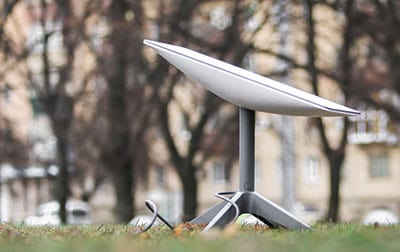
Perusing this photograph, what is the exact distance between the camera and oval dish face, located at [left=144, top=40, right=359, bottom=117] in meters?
8.87

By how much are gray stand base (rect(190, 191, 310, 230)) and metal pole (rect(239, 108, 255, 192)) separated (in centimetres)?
13

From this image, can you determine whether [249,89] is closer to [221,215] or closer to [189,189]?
[221,215]

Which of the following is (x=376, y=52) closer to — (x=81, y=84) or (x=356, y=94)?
(x=356, y=94)

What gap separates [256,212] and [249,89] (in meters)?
1.19

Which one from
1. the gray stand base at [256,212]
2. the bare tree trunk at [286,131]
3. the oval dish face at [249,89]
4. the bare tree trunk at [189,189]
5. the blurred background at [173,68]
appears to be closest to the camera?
the oval dish face at [249,89]

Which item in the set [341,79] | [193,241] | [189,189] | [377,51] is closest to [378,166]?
[189,189]

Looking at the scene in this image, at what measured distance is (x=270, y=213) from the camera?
9.45 m

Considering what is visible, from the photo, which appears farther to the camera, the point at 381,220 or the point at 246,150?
the point at 381,220

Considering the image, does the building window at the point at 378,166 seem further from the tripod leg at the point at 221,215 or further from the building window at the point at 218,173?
the tripod leg at the point at 221,215

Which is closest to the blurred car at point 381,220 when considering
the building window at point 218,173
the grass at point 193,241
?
the grass at point 193,241

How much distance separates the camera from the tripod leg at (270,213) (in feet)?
30.6

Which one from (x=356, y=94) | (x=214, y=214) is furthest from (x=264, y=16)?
(x=214, y=214)

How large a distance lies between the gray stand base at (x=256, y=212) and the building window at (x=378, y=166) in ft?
185

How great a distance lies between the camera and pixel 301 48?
91.7ft
